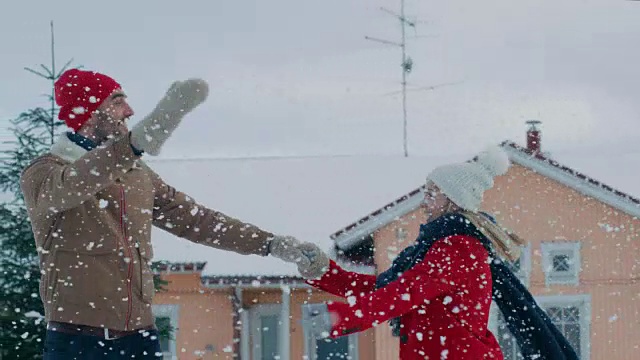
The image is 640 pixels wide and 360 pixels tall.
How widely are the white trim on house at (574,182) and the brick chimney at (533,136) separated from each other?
87cm

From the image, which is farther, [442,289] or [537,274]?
[537,274]

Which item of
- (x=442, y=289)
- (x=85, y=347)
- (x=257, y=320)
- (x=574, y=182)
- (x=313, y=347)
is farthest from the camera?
(x=257, y=320)

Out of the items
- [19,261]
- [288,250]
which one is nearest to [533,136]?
[19,261]

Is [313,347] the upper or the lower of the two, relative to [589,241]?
lower

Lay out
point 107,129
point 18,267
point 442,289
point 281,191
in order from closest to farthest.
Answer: point 107,129
point 442,289
point 18,267
point 281,191

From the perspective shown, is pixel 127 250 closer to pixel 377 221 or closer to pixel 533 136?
pixel 377 221

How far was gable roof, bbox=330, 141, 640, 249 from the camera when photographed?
13.6 m

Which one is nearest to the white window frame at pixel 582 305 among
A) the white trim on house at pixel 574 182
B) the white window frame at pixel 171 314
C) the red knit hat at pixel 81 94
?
the white trim on house at pixel 574 182

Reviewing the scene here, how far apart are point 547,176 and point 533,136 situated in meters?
0.98

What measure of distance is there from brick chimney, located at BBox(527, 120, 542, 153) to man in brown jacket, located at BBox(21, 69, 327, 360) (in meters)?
11.8

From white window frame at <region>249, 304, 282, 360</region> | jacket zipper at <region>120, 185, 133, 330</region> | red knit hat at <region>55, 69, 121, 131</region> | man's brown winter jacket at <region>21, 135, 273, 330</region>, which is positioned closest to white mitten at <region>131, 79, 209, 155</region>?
man's brown winter jacket at <region>21, 135, 273, 330</region>

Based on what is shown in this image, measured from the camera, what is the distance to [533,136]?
49.3 ft

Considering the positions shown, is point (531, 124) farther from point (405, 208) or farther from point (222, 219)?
point (222, 219)

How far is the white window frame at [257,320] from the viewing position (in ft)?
48.9
